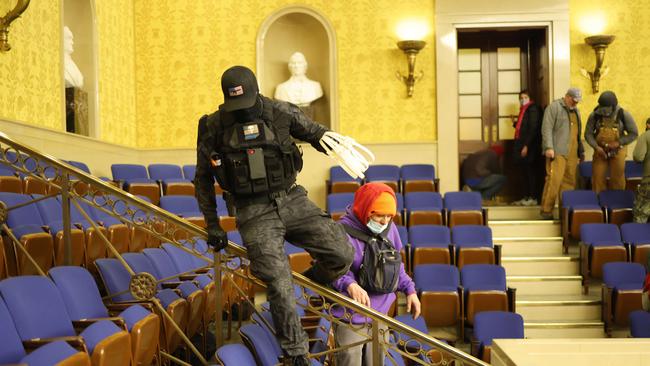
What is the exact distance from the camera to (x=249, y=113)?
134 inches

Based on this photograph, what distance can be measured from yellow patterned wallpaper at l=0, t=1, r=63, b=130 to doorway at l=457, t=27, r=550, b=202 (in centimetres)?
492

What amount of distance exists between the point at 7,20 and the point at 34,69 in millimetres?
811

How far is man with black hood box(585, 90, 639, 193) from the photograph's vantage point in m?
8.64

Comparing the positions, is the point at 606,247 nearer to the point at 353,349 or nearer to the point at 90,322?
the point at 353,349

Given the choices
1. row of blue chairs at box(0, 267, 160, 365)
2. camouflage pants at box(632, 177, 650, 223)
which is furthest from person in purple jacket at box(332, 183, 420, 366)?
camouflage pants at box(632, 177, 650, 223)

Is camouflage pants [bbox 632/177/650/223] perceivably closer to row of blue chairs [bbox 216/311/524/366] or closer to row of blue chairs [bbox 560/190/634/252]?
row of blue chairs [bbox 560/190/634/252]

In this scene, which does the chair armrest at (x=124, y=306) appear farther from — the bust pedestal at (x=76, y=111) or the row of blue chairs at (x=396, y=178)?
the row of blue chairs at (x=396, y=178)

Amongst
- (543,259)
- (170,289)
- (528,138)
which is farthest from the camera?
(528,138)

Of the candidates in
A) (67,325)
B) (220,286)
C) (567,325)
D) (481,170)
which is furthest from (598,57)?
(67,325)

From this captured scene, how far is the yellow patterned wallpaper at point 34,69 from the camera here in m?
6.41

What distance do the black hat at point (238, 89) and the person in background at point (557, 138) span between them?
5807 millimetres

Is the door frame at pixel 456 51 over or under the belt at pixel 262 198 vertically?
over

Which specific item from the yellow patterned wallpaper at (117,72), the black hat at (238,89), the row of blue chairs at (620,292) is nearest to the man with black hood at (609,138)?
the row of blue chairs at (620,292)

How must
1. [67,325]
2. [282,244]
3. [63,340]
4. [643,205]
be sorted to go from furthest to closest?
[643,205]
[282,244]
[67,325]
[63,340]
